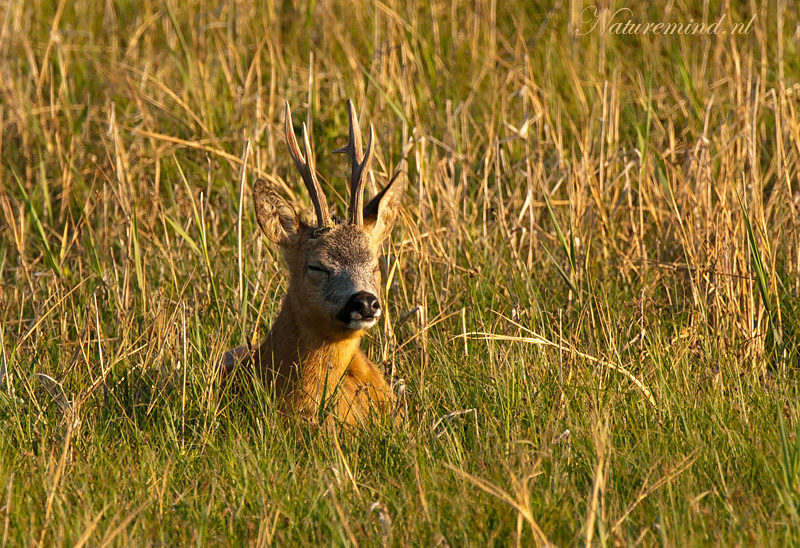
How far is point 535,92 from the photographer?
7469 millimetres

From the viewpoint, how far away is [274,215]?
4781 millimetres

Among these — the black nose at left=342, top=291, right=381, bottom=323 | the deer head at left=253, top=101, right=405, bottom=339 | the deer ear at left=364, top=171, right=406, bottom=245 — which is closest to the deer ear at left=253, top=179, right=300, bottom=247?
the deer head at left=253, top=101, right=405, bottom=339

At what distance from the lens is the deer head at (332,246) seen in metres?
4.41

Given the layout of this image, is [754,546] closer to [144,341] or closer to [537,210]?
[144,341]

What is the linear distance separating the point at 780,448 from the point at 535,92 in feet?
14.6

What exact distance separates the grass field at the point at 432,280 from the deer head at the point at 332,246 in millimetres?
406

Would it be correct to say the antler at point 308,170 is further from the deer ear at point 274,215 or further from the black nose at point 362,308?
the black nose at point 362,308

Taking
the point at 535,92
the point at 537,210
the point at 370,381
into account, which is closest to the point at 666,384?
the point at 370,381

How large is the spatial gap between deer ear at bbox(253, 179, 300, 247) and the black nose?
0.66m

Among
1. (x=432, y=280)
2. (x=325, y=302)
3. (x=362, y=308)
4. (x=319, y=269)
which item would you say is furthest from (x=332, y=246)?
(x=432, y=280)

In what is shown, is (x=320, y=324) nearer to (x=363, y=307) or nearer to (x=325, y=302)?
(x=325, y=302)

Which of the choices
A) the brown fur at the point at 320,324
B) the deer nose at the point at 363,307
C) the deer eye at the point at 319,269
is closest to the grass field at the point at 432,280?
the brown fur at the point at 320,324

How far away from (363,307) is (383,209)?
756 millimetres

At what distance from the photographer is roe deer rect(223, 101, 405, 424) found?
4336mm
